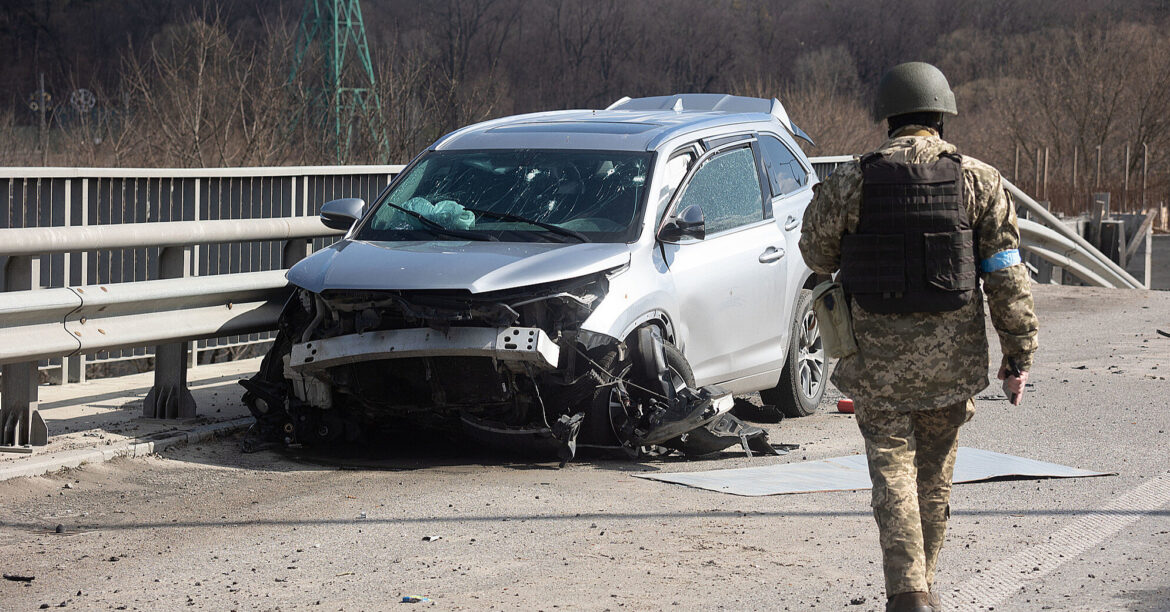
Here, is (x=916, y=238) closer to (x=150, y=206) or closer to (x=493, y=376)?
(x=493, y=376)

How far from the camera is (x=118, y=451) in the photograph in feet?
22.6

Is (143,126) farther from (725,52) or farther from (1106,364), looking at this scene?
Answer: (725,52)

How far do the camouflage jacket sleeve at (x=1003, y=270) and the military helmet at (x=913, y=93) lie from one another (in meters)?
0.26

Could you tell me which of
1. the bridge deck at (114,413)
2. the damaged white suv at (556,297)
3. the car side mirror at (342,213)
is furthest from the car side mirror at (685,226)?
the bridge deck at (114,413)

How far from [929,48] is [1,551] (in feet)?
397

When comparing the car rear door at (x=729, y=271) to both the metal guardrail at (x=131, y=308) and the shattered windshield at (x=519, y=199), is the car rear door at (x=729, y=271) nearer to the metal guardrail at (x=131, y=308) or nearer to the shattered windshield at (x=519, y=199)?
the shattered windshield at (x=519, y=199)

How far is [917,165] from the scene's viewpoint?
4.37 m

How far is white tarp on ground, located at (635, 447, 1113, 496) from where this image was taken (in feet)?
21.5

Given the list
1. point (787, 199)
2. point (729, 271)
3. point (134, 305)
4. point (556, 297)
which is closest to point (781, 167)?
point (787, 199)

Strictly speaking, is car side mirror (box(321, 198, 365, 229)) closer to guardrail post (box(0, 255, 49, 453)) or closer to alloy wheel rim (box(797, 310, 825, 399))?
guardrail post (box(0, 255, 49, 453))

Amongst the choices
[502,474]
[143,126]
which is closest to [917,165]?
[502,474]

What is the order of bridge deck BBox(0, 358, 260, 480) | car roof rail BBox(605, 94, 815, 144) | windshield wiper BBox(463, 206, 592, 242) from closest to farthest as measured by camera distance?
1. bridge deck BBox(0, 358, 260, 480)
2. windshield wiper BBox(463, 206, 592, 242)
3. car roof rail BBox(605, 94, 815, 144)

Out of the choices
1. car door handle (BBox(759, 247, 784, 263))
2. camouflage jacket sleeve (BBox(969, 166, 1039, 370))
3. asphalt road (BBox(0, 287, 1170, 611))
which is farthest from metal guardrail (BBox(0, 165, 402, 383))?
camouflage jacket sleeve (BBox(969, 166, 1039, 370))

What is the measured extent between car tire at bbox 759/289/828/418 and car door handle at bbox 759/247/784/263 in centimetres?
45
